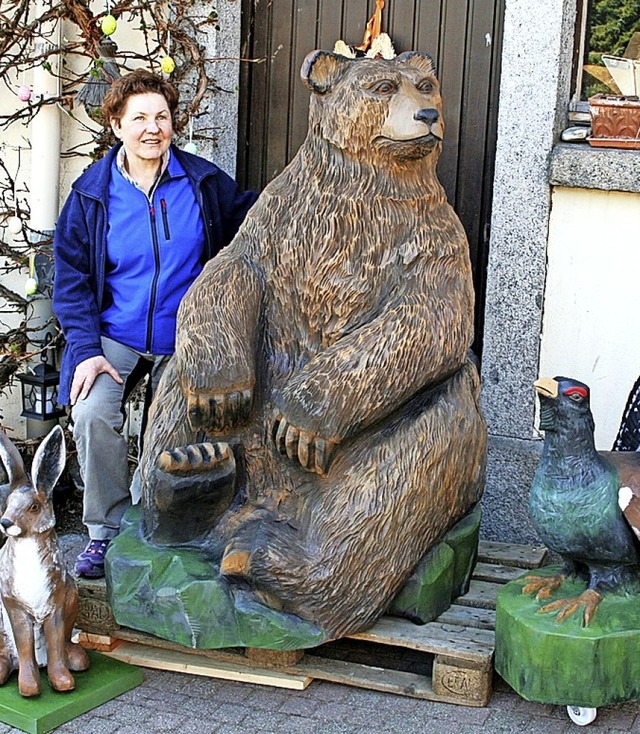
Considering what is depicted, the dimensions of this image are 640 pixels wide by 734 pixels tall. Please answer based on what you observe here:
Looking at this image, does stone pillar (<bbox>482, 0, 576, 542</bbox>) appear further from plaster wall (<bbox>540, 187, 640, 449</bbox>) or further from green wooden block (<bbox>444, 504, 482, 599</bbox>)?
green wooden block (<bbox>444, 504, 482, 599</bbox>)

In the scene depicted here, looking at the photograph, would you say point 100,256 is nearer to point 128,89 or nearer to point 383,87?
point 128,89

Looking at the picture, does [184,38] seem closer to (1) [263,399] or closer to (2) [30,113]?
(2) [30,113]

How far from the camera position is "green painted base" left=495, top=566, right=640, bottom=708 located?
126 inches

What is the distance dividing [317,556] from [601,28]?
8.39 feet

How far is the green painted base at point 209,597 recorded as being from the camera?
11.4ft

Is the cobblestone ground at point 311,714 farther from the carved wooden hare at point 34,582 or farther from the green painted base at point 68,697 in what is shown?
the carved wooden hare at point 34,582

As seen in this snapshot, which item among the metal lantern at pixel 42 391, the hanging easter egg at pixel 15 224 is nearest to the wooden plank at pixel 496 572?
the metal lantern at pixel 42 391

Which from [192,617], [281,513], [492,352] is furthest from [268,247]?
[492,352]

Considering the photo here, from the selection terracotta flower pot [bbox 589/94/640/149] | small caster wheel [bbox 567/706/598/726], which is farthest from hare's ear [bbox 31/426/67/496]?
terracotta flower pot [bbox 589/94/640/149]

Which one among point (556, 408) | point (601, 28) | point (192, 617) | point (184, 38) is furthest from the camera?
point (184, 38)

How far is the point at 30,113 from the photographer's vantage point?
5.29m

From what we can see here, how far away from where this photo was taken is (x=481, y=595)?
3.89 meters

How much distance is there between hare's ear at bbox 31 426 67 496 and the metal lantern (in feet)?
5.39

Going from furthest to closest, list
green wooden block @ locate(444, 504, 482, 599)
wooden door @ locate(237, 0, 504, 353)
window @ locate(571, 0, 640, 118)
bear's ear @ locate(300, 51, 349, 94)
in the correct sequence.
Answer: wooden door @ locate(237, 0, 504, 353)
window @ locate(571, 0, 640, 118)
green wooden block @ locate(444, 504, 482, 599)
bear's ear @ locate(300, 51, 349, 94)
